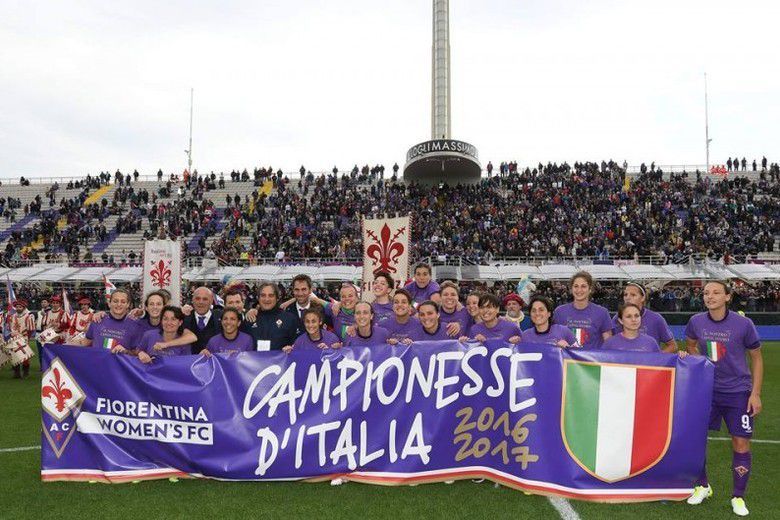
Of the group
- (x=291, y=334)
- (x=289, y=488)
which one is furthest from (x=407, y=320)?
(x=289, y=488)

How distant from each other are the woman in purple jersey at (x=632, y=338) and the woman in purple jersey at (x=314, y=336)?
2580 millimetres

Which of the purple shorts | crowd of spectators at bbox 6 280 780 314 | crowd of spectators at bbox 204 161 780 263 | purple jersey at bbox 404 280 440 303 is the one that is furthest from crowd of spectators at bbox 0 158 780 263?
the purple shorts

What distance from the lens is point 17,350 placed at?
1321 cm

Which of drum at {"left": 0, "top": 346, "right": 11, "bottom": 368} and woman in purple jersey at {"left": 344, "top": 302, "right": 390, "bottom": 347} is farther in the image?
drum at {"left": 0, "top": 346, "right": 11, "bottom": 368}

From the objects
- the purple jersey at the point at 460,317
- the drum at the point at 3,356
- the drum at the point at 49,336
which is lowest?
the drum at the point at 3,356

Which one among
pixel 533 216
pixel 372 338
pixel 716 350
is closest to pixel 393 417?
pixel 372 338

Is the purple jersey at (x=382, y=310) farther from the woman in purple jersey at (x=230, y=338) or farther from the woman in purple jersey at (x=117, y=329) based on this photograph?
the woman in purple jersey at (x=117, y=329)

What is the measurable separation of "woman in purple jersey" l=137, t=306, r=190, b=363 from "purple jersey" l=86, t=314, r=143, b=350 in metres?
0.32

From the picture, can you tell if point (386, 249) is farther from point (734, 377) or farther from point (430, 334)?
point (734, 377)

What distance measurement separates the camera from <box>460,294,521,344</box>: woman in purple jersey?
6184 mm

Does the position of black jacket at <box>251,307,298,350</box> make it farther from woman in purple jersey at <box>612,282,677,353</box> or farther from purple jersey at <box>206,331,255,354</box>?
woman in purple jersey at <box>612,282,677,353</box>

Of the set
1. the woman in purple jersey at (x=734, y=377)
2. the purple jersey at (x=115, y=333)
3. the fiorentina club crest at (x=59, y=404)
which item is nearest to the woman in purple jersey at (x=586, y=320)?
the woman in purple jersey at (x=734, y=377)

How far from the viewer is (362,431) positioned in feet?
18.6

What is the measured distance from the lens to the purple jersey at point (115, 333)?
675 cm
